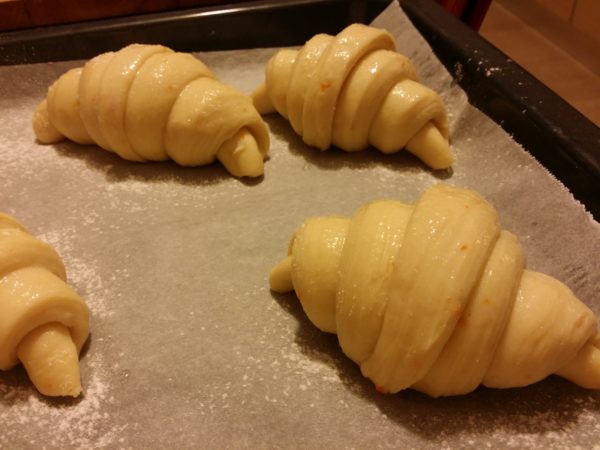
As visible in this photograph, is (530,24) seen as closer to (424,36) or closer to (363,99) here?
(424,36)

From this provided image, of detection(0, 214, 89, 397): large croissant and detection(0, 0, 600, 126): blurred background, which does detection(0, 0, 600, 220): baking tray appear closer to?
detection(0, 0, 600, 126): blurred background

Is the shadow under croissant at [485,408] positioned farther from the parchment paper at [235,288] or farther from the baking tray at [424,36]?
the baking tray at [424,36]

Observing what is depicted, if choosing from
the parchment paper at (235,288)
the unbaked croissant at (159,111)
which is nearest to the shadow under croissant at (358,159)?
the parchment paper at (235,288)

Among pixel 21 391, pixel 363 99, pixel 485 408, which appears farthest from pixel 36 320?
pixel 363 99

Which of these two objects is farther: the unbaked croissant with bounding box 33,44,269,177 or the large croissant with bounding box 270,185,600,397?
the unbaked croissant with bounding box 33,44,269,177

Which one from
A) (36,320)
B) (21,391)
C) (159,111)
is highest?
(159,111)

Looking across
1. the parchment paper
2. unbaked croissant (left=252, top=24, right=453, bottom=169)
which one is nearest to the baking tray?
the parchment paper

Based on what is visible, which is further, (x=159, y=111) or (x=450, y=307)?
(x=159, y=111)
